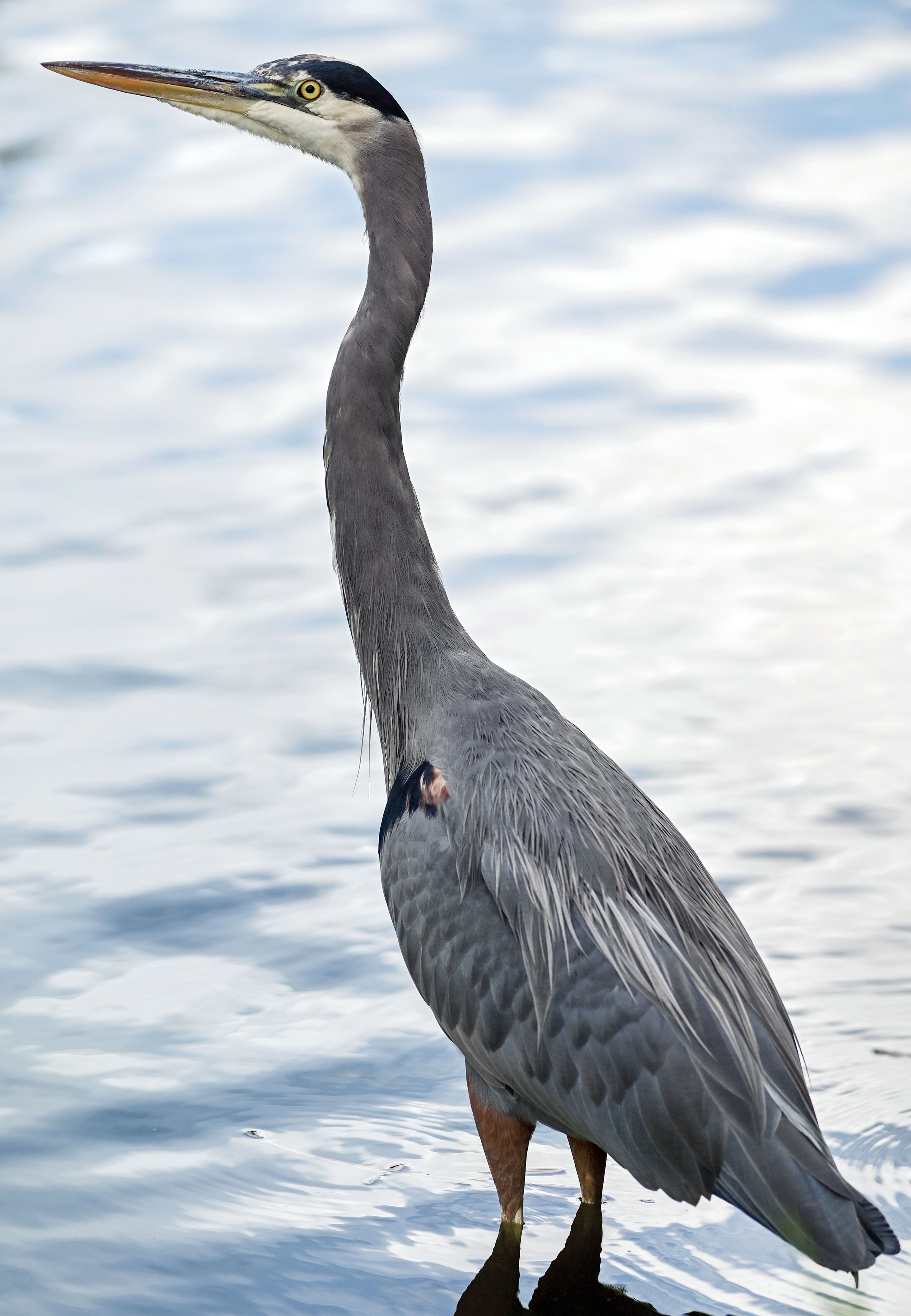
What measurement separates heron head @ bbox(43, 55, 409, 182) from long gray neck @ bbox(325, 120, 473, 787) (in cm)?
6

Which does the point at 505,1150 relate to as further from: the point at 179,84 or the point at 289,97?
the point at 179,84

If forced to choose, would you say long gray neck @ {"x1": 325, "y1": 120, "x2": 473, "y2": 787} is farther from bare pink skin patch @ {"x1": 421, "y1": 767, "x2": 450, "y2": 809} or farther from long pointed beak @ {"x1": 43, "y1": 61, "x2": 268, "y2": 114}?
long pointed beak @ {"x1": 43, "y1": 61, "x2": 268, "y2": 114}

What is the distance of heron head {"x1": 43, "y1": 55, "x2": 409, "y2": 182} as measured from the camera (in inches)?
179

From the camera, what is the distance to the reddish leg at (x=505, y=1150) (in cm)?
417

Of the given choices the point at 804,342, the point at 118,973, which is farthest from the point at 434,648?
the point at 804,342

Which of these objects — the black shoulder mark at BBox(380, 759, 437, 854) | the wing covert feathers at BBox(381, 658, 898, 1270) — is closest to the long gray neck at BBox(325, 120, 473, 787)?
the black shoulder mark at BBox(380, 759, 437, 854)

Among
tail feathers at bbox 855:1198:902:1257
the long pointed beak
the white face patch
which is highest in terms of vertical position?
the long pointed beak

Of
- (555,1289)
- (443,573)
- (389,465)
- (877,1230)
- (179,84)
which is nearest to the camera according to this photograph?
(877,1230)

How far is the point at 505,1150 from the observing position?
13.7 ft

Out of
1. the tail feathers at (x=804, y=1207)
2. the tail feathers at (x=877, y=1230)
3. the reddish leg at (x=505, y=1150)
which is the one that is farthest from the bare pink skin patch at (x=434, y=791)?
the tail feathers at (x=877, y=1230)

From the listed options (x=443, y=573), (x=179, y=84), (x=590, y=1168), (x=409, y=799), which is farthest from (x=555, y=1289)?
(x=443, y=573)

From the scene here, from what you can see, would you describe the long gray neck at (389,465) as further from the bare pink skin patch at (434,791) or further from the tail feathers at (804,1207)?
the tail feathers at (804,1207)

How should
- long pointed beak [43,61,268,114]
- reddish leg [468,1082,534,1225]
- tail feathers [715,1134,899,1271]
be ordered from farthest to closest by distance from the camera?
long pointed beak [43,61,268,114]
reddish leg [468,1082,534,1225]
tail feathers [715,1134,899,1271]

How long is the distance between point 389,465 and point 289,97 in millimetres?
968
